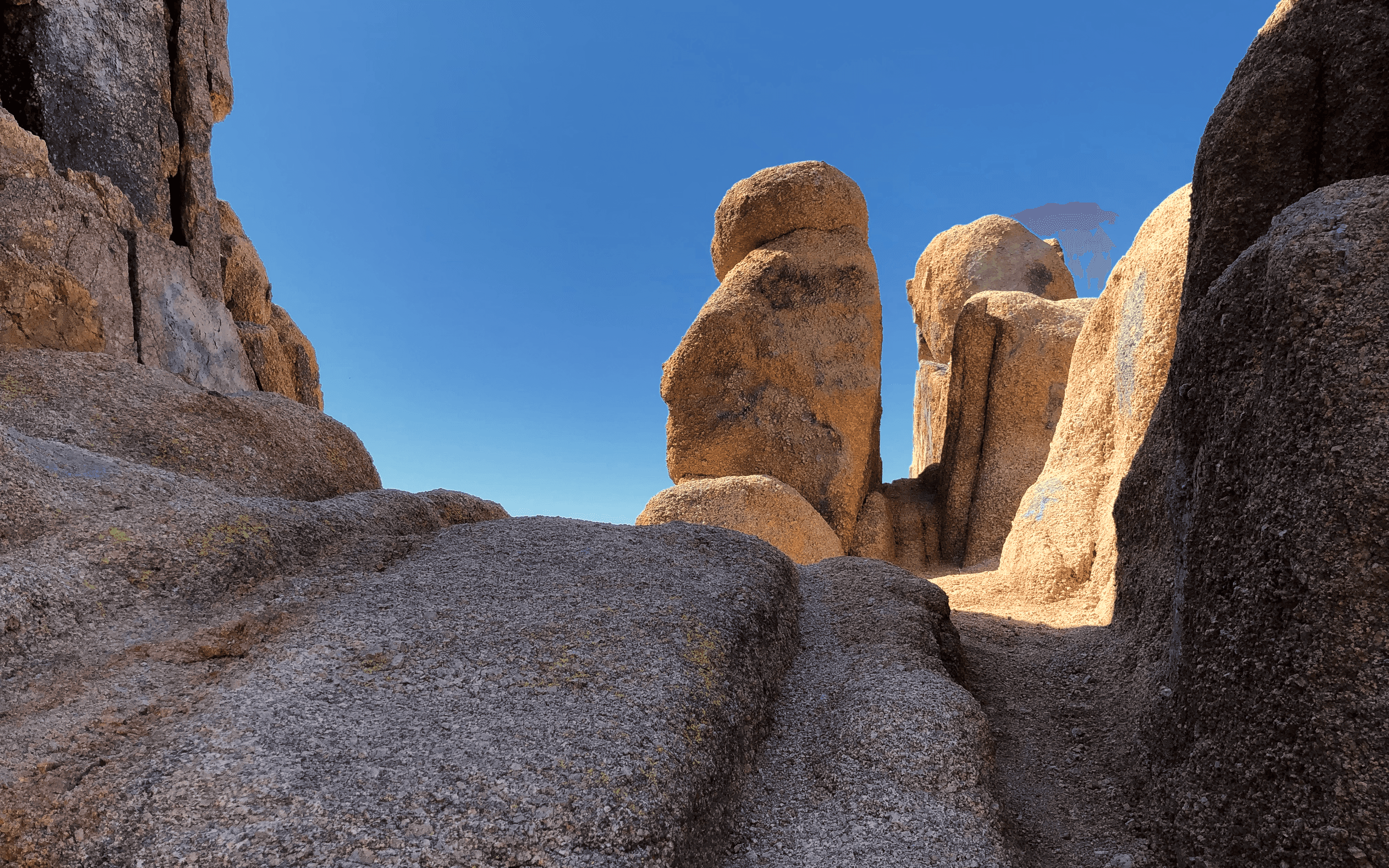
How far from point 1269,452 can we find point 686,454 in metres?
8.32

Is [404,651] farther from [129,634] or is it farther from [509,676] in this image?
[129,634]

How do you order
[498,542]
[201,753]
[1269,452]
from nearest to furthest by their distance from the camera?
[201,753] → [1269,452] → [498,542]

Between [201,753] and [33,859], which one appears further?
[201,753]

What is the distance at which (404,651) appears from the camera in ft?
8.96

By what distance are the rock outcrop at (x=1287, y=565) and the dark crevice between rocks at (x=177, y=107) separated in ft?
20.7

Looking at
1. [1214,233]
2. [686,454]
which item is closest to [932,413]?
[686,454]

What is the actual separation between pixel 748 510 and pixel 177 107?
19.5 feet

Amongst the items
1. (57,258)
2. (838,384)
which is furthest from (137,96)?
(838,384)

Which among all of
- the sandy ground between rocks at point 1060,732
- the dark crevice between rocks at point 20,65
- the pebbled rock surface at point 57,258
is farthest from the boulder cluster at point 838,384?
the dark crevice between rocks at point 20,65

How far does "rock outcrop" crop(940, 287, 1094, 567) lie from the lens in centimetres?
1044

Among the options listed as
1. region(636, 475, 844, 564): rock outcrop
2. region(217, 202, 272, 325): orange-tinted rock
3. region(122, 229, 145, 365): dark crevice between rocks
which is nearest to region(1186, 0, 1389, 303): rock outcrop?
region(636, 475, 844, 564): rock outcrop

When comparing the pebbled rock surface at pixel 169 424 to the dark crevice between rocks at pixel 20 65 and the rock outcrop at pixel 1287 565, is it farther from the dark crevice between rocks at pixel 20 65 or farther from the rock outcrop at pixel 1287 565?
the rock outcrop at pixel 1287 565

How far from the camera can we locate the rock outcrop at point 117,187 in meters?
4.48

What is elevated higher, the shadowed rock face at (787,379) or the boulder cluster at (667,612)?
the shadowed rock face at (787,379)
